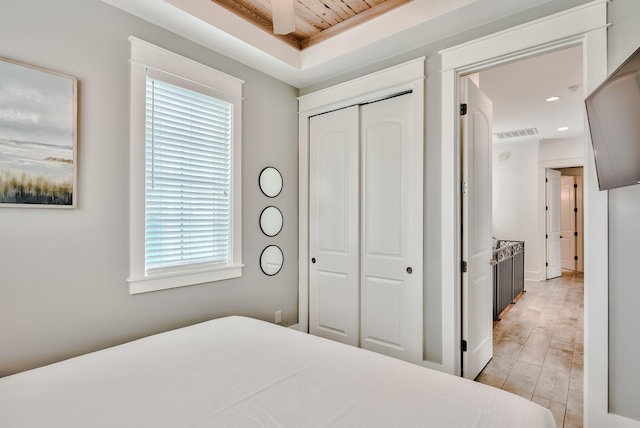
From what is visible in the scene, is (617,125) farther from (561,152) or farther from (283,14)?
(561,152)

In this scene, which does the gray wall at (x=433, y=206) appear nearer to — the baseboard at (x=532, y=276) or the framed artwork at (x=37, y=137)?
the framed artwork at (x=37, y=137)

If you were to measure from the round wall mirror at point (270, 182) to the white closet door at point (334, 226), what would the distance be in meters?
0.34

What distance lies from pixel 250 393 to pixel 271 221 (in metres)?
1.85

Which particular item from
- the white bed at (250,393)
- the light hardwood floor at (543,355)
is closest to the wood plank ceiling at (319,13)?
the white bed at (250,393)

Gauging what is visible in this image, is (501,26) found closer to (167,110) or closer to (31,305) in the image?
(167,110)

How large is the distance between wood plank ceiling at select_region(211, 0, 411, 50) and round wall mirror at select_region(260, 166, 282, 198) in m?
1.13

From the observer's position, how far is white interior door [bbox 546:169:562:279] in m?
6.29

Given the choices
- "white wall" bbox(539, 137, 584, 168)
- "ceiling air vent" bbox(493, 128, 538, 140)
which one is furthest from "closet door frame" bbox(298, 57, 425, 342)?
"white wall" bbox(539, 137, 584, 168)

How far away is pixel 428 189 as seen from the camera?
2.45 meters

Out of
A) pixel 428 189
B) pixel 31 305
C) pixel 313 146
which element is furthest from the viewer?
pixel 313 146

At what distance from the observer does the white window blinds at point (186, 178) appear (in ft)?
7.23

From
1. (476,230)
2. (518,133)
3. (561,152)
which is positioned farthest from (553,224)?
(476,230)

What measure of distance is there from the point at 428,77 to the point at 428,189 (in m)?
0.85

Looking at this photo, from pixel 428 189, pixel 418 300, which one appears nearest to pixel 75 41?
pixel 428 189
